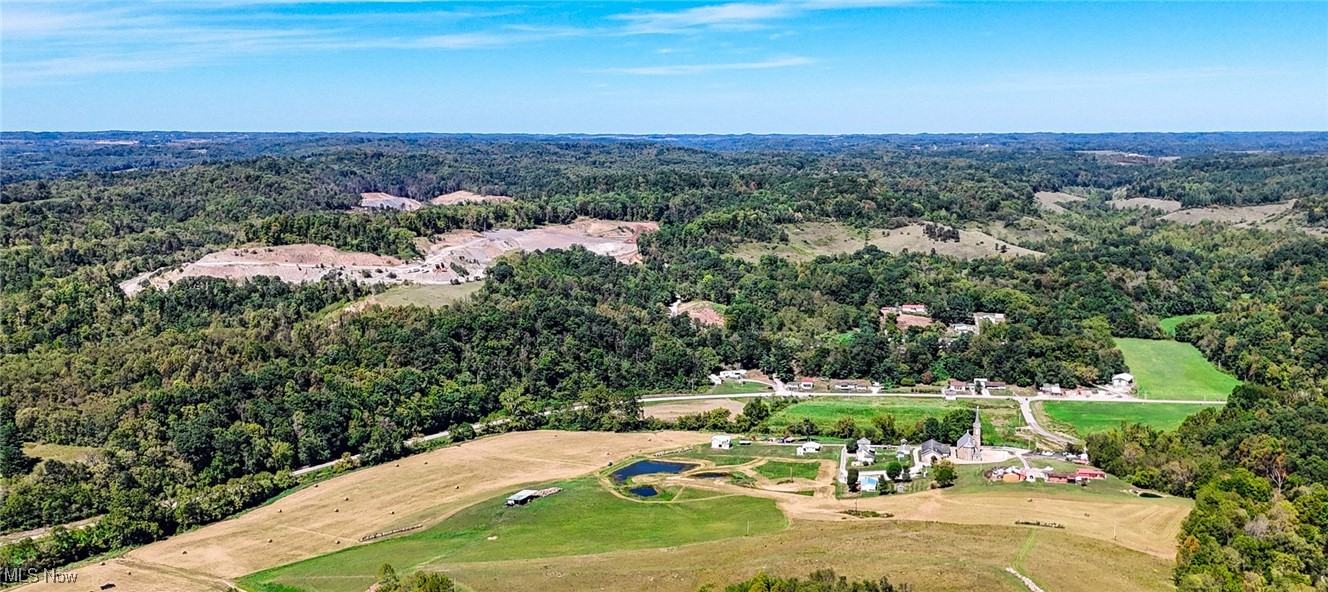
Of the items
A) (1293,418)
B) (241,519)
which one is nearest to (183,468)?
(241,519)

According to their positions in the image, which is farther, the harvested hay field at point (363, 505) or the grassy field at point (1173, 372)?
the grassy field at point (1173, 372)

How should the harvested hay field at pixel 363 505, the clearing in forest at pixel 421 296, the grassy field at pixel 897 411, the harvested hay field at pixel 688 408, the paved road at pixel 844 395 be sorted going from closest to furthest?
the harvested hay field at pixel 363 505 → the grassy field at pixel 897 411 → the paved road at pixel 844 395 → the harvested hay field at pixel 688 408 → the clearing in forest at pixel 421 296

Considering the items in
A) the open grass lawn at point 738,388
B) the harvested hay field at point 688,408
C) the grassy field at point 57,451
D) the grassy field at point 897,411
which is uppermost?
the grassy field at point 57,451

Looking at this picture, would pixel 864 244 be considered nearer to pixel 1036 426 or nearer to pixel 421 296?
pixel 421 296

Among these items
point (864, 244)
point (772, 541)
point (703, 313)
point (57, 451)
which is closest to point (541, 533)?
point (772, 541)

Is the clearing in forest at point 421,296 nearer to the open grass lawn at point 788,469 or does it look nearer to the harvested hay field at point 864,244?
the harvested hay field at point 864,244

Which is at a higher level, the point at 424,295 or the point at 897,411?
the point at 424,295

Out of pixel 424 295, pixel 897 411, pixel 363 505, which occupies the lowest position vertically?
pixel 897 411

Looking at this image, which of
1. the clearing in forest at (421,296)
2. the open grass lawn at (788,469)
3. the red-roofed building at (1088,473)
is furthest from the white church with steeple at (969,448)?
the clearing in forest at (421,296)
